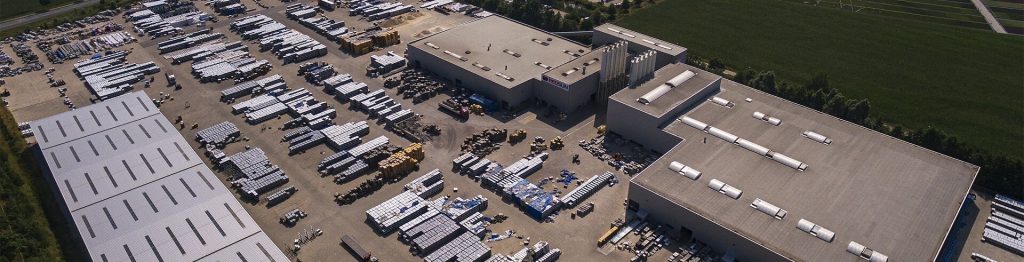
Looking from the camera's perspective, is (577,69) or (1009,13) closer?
(577,69)

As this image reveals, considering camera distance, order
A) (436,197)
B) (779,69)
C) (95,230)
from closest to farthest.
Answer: (95,230)
(436,197)
(779,69)

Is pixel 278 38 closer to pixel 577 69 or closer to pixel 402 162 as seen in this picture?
pixel 402 162

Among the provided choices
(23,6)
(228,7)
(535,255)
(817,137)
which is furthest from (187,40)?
(817,137)

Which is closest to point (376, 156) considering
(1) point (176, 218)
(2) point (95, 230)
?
(1) point (176, 218)

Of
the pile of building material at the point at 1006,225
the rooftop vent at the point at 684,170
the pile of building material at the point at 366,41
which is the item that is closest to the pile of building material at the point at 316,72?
the pile of building material at the point at 366,41

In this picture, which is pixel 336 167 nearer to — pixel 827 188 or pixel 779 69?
pixel 827 188

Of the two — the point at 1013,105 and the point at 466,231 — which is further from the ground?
the point at 1013,105

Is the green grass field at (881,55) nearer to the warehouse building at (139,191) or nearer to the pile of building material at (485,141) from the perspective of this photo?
the pile of building material at (485,141)
